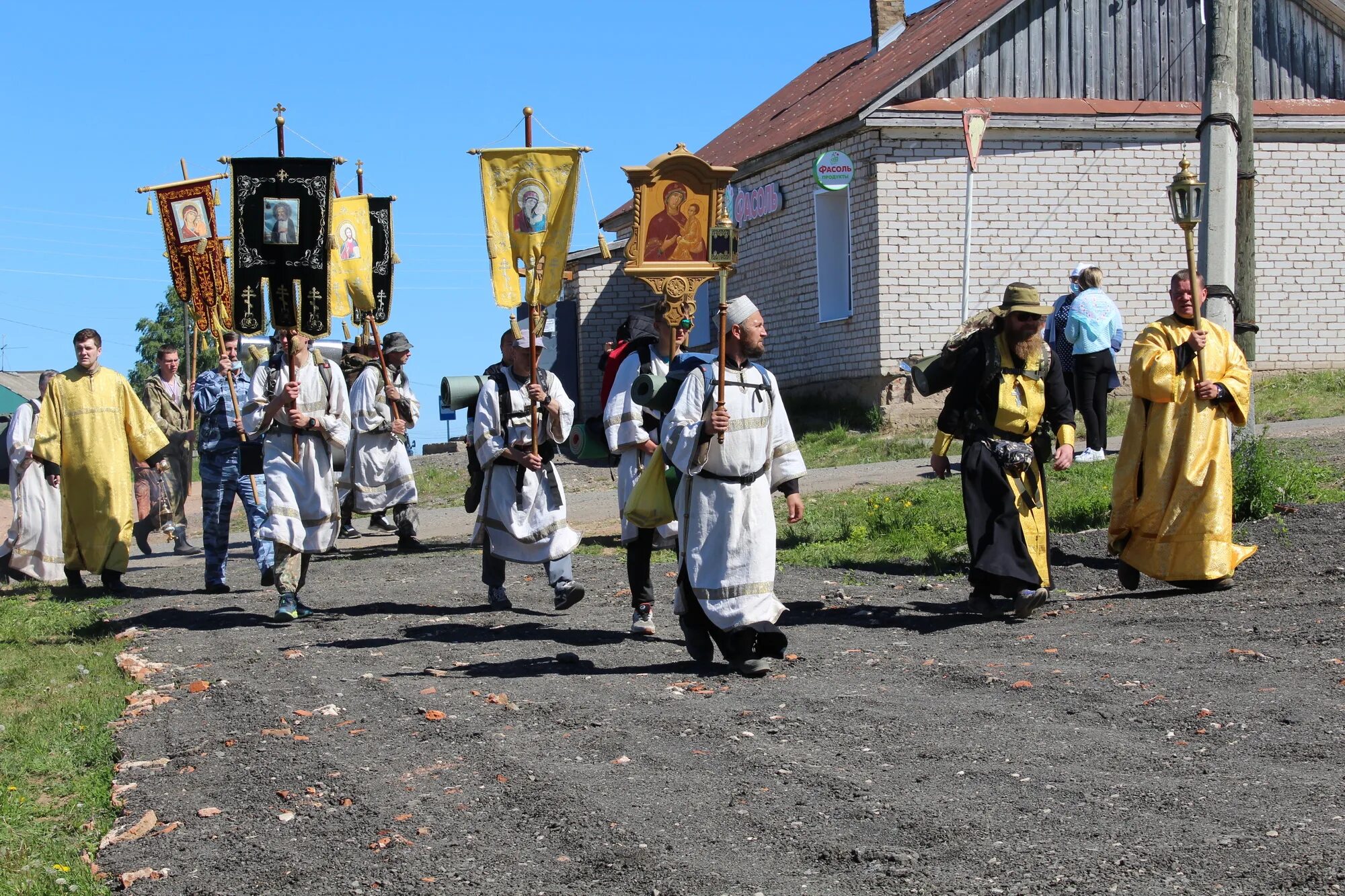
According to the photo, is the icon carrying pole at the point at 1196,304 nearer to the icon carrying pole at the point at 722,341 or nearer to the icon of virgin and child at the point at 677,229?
the icon of virgin and child at the point at 677,229

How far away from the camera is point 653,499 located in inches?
316

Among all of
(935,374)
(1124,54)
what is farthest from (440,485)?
(935,374)

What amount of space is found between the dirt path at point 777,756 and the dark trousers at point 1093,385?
17.2ft

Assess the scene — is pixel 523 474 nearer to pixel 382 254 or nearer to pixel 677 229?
pixel 677 229

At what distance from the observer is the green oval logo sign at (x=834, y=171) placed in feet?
66.8

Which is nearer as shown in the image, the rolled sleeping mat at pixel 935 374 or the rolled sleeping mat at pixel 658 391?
the rolled sleeping mat at pixel 658 391

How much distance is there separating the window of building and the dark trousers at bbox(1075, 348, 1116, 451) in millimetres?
6697

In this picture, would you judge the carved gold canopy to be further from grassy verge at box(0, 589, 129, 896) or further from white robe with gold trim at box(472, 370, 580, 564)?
grassy verge at box(0, 589, 129, 896)

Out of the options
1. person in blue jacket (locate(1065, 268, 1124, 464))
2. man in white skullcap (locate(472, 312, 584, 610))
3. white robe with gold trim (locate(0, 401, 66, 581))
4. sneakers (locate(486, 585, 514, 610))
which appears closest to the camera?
man in white skullcap (locate(472, 312, 584, 610))

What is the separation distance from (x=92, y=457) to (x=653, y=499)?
19.6 ft

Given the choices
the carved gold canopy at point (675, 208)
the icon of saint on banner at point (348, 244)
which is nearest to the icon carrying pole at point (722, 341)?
the carved gold canopy at point (675, 208)

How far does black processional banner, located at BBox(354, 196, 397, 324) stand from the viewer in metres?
13.8

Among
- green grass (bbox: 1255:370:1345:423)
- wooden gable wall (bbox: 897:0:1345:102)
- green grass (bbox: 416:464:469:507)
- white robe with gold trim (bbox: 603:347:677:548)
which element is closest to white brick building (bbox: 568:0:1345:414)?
wooden gable wall (bbox: 897:0:1345:102)

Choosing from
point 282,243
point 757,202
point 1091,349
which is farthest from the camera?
point 757,202
